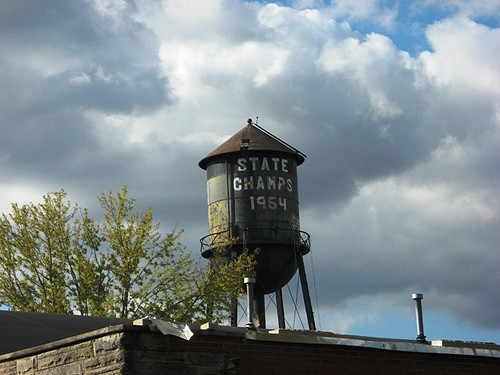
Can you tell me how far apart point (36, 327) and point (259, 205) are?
20952mm

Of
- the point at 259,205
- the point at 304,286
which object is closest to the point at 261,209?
the point at 259,205

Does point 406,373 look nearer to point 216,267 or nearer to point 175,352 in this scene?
point 175,352

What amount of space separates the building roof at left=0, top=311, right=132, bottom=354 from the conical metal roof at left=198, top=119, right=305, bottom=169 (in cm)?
1994

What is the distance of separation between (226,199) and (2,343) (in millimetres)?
22386

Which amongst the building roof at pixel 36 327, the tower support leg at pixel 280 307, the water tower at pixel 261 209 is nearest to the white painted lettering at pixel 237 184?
the water tower at pixel 261 209

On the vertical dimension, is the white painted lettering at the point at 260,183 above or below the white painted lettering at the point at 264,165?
below

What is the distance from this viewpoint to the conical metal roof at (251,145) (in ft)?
141

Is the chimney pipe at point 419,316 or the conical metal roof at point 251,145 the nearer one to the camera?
the chimney pipe at point 419,316

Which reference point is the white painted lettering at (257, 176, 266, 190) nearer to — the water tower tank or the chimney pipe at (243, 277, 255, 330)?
the water tower tank

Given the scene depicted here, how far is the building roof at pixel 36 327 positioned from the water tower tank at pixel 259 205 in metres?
18.7

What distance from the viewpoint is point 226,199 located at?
42.6 metres

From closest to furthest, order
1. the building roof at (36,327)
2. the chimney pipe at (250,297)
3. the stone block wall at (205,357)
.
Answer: the stone block wall at (205,357) < the chimney pipe at (250,297) < the building roof at (36,327)

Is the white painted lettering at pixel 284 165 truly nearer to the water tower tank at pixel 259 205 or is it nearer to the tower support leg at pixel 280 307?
the water tower tank at pixel 259 205

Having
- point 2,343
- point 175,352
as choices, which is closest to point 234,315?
point 2,343
